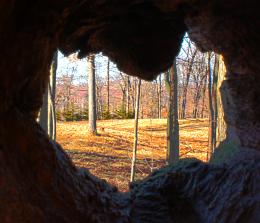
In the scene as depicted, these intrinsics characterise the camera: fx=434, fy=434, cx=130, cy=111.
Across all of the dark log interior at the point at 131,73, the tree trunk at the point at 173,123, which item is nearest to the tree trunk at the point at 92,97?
the tree trunk at the point at 173,123

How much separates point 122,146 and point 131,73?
14.0m

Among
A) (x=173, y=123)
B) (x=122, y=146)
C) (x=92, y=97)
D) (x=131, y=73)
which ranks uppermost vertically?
(x=92, y=97)

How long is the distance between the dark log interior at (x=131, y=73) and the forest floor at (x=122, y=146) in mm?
7838

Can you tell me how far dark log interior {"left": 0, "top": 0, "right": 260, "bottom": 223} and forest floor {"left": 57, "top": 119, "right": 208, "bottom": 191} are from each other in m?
7.84

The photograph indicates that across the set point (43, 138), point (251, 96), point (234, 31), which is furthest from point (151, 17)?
point (43, 138)

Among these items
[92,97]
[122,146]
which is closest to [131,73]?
[122,146]

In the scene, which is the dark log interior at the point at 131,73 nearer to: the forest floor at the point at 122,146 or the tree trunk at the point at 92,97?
the forest floor at the point at 122,146

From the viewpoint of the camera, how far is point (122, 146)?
1677cm

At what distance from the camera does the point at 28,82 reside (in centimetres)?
184

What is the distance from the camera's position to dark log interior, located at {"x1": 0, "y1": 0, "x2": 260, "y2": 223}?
1.66 metres

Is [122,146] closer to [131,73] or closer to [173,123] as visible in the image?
[173,123]

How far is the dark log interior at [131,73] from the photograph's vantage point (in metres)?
1.66

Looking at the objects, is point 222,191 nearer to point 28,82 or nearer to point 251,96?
point 251,96

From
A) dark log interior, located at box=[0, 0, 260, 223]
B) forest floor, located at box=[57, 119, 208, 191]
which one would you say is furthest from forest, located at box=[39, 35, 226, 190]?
dark log interior, located at box=[0, 0, 260, 223]
